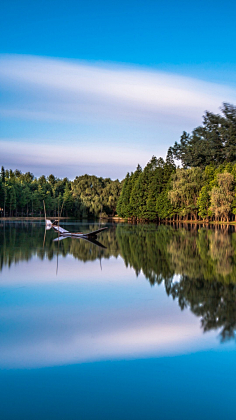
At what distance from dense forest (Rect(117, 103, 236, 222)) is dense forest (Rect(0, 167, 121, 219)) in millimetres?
8056

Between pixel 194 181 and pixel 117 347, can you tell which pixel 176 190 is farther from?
pixel 117 347

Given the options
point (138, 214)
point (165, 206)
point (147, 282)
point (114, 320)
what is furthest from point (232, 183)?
point (114, 320)

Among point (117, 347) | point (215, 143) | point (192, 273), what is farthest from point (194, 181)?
point (117, 347)

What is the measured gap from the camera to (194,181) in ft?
189

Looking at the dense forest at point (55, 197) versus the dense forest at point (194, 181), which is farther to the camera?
the dense forest at point (55, 197)

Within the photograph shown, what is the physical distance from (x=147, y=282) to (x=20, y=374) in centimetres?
667

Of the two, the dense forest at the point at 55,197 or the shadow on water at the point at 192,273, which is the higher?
the dense forest at the point at 55,197

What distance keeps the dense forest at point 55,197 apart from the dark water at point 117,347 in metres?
64.5

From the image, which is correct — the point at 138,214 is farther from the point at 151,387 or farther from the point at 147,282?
the point at 151,387

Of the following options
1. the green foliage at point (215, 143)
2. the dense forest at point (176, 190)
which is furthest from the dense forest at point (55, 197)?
the green foliage at point (215, 143)

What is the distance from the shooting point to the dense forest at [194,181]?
51.5 m

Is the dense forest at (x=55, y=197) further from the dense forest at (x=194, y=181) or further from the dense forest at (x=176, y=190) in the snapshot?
the dense forest at (x=194, y=181)

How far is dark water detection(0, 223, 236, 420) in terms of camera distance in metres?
4.19

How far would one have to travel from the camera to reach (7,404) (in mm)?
4141
